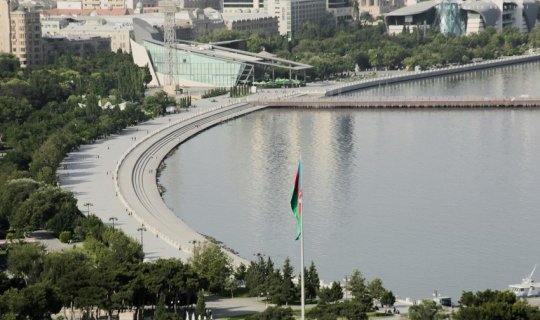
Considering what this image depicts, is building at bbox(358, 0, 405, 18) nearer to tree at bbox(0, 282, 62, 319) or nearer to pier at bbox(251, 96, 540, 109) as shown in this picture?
pier at bbox(251, 96, 540, 109)

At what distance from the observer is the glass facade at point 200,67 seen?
167 feet

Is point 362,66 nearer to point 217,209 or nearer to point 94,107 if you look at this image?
point 94,107

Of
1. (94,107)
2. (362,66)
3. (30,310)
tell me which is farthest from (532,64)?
(30,310)

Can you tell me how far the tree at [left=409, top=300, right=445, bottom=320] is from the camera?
763 inches

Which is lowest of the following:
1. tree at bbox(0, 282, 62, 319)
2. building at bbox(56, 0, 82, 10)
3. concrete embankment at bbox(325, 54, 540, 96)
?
tree at bbox(0, 282, 62, 319)

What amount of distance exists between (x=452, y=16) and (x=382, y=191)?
35149 millimetres

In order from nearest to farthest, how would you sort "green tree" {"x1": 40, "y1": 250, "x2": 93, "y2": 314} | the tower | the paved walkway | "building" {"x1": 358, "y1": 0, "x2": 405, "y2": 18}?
"green tree" {"x1": 40, "y1": 250, "x2": 93, "y2": 314} → the paved walkway → the tower → "building" {"x1": 358, "y1": 0, "x2": 405, "y2": 18}

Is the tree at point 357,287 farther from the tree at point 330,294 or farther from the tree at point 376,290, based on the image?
the tree at point 330,294

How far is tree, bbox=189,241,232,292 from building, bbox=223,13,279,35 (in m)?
39.3

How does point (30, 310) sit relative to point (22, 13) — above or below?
below

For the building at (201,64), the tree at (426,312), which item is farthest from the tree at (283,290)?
the building at (201,64)

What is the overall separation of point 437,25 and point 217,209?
36907 millimetres

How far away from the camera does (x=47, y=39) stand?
180 feet

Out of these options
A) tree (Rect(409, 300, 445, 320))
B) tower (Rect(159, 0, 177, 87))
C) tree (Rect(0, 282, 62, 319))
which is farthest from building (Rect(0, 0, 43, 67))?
tree (Rect(409, 300, 445, 320))
